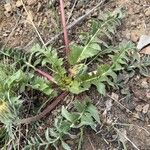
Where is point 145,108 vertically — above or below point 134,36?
below

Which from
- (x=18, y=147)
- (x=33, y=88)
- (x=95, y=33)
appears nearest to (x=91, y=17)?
(x=95, y=33)

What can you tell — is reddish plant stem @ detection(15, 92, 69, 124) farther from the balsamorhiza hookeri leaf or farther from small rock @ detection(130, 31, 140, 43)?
small rock @ detection(130, 31, 140, 43)

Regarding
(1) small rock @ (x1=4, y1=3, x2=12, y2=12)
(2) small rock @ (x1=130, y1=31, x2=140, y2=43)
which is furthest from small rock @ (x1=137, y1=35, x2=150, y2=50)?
(1) small rock @ (x1=4, y1=3, x2=12, y2=12)

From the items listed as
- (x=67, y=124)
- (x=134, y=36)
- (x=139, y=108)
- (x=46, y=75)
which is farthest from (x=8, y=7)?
(x=139, y=108)

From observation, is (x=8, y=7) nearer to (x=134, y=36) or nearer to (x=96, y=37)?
(x=96, y=37)

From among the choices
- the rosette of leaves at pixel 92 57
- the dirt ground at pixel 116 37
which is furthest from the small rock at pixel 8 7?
the rosette of leaves at pixel 92 57

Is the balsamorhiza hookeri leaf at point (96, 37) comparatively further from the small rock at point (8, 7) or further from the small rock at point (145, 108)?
the small rock at point (8, 7)
